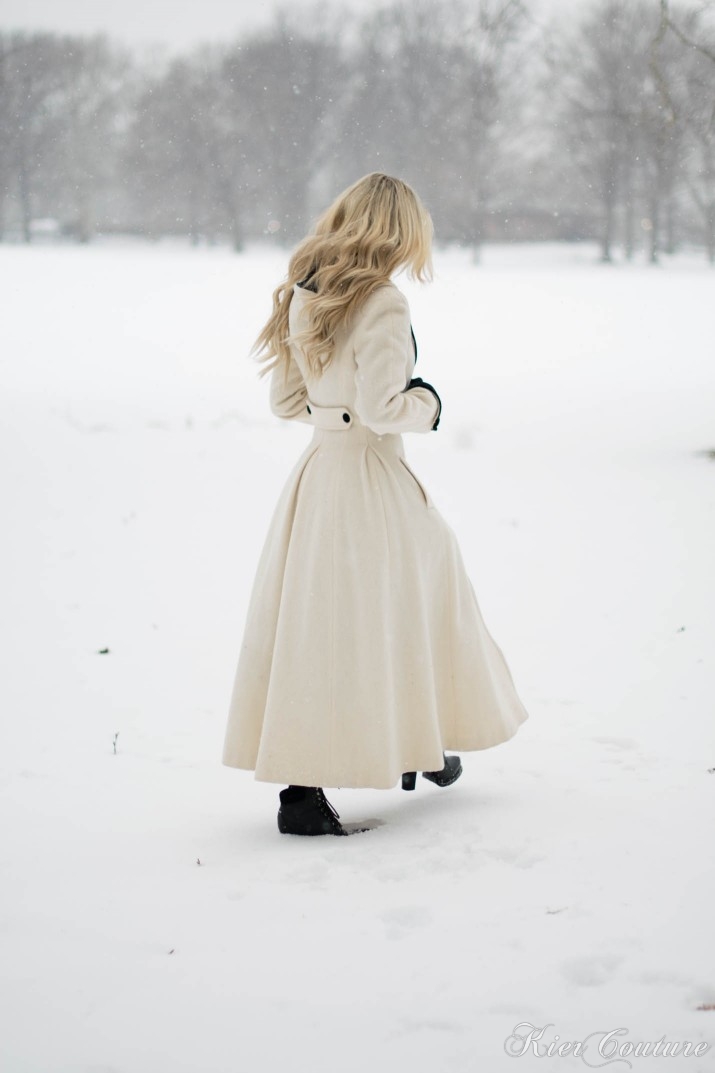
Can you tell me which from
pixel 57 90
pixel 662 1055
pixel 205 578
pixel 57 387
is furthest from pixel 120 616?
pixel 57 90

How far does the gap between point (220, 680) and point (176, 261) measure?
12.2 m

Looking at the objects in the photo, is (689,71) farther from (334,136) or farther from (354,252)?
(354,252)

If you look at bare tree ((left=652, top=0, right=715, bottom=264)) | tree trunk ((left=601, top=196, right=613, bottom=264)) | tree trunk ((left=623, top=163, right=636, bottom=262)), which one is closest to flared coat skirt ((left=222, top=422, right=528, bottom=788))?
bare tree ((left=652, top=0, right=715, bottom=264))

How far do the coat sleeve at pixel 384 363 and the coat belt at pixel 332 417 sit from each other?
0.34 ft

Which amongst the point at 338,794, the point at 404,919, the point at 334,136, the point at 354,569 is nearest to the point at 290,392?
the point at 354,569

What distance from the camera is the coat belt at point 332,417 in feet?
9.56

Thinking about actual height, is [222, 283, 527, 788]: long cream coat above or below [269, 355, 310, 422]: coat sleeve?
below

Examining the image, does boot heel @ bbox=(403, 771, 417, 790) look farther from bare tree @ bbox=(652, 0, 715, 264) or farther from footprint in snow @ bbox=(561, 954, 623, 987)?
bare tree @ bbox=(652, 0, 715, 264)

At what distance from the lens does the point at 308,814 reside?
2979mm

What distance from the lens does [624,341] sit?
14836 mm

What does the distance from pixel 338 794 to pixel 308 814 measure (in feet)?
1.91

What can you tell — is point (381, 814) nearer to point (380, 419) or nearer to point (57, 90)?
point (380, 419)

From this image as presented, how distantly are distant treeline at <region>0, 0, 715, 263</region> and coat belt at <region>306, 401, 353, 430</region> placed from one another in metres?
9.74

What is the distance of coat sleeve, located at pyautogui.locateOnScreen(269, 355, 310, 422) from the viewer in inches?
123
